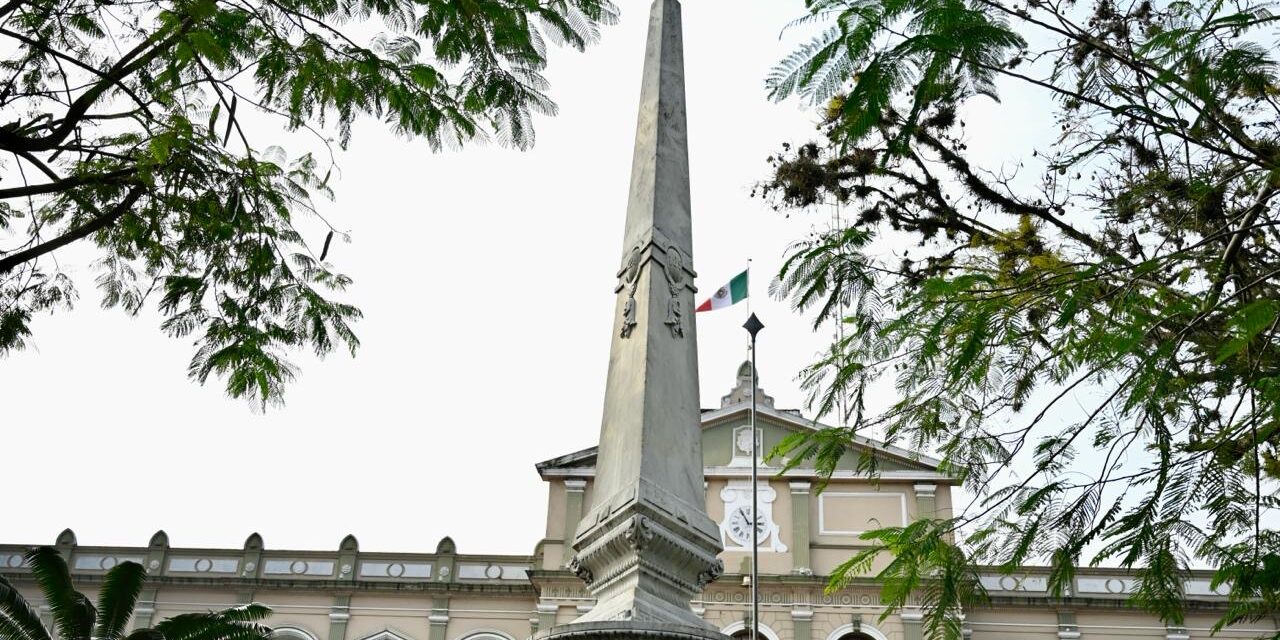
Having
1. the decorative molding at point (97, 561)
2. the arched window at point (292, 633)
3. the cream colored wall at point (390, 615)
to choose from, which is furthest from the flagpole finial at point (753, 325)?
the decorative molding at point (97, 561)

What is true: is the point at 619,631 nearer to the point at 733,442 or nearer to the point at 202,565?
the point at 733,442

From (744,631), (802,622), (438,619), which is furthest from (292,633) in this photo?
(802,622)

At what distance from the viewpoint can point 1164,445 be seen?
5.22 m

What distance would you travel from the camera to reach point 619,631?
3.81 m

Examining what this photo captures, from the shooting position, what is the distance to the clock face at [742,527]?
69.7ft

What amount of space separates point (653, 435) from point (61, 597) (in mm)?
9407

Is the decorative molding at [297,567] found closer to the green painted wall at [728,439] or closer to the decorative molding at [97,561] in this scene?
the decorative molding at [97,561]

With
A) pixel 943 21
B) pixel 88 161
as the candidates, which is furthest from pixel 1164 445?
pixel 88 161

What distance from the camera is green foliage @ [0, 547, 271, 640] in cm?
1160

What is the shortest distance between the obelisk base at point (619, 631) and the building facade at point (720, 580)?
16.7 metres

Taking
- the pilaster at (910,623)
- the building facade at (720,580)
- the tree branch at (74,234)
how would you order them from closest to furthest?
1. the tree branch at (74,234)
2. the pilaster at (910,623)
3. the building facade at (720,580)

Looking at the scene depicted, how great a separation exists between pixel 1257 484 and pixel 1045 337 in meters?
1.56

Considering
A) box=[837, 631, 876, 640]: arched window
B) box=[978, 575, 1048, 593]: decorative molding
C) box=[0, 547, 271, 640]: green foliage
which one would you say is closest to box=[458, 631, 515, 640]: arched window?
box=[837, 631, 876, 640]: arched window

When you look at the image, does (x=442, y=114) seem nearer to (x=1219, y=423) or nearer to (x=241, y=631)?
(x=1219, y=423)
